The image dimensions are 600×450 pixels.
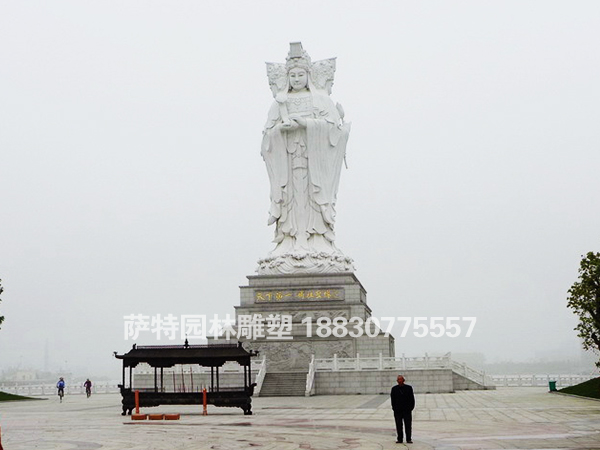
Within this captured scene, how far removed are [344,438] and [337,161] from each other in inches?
960

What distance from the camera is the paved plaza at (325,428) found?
10062mm

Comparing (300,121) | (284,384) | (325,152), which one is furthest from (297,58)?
(284,384)

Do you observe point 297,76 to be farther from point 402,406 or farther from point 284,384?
point 402,406

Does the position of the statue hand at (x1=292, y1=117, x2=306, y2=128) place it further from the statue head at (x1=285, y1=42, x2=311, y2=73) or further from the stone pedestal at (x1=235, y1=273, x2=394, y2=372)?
the stone pedestal at (x1=235, y1=273, x2=394, y2=372)

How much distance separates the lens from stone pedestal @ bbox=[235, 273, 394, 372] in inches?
1126

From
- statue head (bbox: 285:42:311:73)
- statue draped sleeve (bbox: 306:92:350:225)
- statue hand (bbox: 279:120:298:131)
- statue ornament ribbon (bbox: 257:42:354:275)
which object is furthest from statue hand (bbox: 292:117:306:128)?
statue head (bbox: 285:42:311:73)

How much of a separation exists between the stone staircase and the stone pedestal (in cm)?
178

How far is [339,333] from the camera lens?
29078 millimetres

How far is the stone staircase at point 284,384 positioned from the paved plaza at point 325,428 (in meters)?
6.42

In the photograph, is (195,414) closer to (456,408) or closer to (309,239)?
(456,408)

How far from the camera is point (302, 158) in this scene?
33.9 m

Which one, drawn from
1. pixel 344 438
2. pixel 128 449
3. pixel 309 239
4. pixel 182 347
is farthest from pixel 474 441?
pixel 309 239

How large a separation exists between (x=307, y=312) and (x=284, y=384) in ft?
17.5

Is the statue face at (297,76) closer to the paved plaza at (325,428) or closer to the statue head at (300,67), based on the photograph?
the statue head at (300,67)
